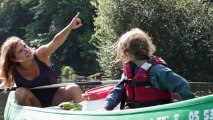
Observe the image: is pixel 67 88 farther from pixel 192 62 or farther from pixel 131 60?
pixel 192 62

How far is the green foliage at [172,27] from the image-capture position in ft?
64.3

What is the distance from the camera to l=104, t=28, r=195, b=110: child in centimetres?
379

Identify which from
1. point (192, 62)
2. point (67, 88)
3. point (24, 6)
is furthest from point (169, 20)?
point (24, 6)

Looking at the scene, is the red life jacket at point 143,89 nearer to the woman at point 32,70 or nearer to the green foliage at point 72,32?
the woman at point 32,70

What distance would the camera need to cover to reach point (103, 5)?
19.9 meters

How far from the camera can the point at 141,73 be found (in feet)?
12.8

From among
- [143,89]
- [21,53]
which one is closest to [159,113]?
[143,89]

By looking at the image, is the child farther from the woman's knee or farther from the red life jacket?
the woman's knee

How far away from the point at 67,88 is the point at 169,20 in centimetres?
1489

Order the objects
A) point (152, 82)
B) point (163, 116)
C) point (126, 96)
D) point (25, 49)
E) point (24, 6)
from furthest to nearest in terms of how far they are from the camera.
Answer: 1. point (24, 6)
2. point (25, 49)
3. point (126, 96)
4. point (152, 82)
5. point (163, 116)

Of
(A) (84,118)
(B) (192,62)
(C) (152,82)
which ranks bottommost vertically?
(B) (192,62)

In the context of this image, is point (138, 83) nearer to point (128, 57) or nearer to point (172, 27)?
point (128, 57)

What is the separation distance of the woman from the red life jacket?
1541 millimetres

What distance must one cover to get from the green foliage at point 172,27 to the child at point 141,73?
15405 millimetres
